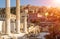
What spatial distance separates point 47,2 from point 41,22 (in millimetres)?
673

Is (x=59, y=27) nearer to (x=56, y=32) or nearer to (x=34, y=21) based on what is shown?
(x=56, y=32)

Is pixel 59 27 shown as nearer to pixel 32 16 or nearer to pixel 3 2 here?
pixel 32 16

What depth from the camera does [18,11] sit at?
7.87 meters

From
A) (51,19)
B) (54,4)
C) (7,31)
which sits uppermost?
(54,4)

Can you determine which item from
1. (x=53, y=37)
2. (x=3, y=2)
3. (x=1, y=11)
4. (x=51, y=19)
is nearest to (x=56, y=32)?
(x=53, y=37)

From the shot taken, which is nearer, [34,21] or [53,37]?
[53,37]

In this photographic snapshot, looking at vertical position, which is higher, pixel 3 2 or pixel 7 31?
pixel 3 2

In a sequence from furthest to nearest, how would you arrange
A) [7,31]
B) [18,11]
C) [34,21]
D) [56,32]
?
[18,11]
[7,31]
[34,21]
[56,32]

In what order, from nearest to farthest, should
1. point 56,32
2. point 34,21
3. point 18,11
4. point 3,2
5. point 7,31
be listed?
point 56,32, point 34,21, point 7,31, point 3,2, point 18,11

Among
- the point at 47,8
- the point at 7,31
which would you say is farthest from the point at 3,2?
the point at 47,8

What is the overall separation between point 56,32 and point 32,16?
5.00 ft

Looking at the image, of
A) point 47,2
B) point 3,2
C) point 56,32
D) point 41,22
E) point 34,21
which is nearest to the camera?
point 56,32

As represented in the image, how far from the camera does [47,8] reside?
567 cm

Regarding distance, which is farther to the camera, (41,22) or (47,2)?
(41,22)
